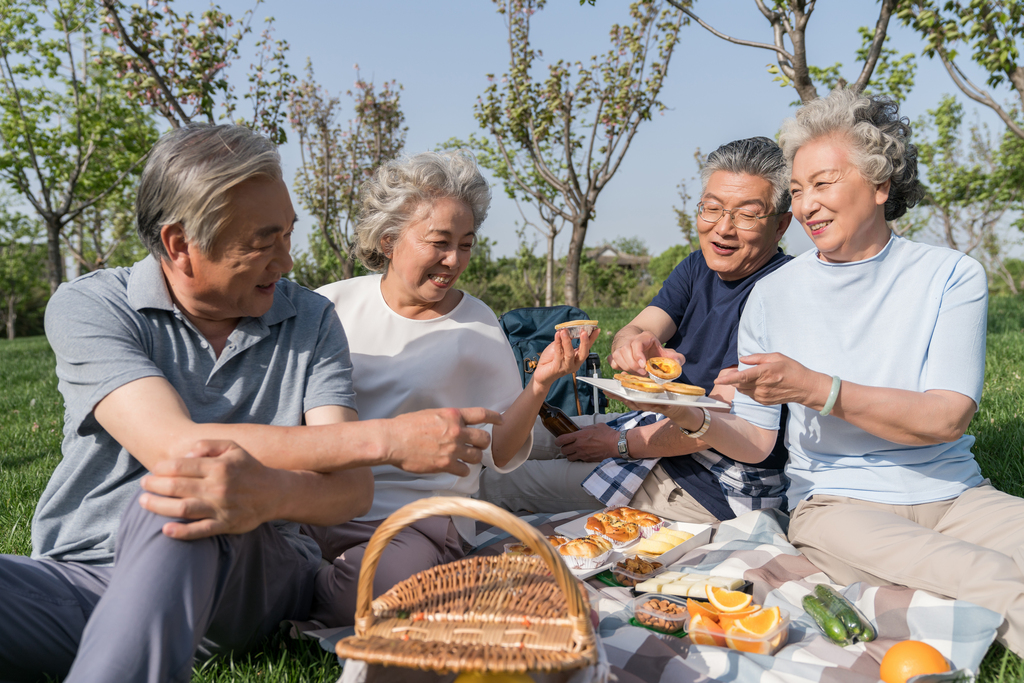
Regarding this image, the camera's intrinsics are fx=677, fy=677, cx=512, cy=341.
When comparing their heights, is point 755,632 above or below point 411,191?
below

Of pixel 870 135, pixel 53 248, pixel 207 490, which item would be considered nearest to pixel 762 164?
pixel 870 135

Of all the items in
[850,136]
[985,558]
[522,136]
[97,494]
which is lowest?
[985,558]

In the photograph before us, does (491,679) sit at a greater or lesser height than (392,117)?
lesser

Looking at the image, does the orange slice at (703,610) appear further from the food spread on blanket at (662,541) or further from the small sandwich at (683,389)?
the small sandwich at (683,389)

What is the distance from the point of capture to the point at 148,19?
8.88m

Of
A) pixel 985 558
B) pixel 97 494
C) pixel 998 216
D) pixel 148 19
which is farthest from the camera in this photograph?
pixel 998 216

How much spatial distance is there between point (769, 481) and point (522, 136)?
1281cm

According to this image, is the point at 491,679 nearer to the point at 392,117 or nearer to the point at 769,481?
the point at 769,481

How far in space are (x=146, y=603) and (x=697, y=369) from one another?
116 inches

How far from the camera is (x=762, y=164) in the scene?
3.50 metres

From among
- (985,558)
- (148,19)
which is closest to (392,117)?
(148,19)

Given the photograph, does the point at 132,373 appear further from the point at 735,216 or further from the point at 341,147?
the point at 341,147

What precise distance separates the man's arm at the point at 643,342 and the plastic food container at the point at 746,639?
118 centimetres

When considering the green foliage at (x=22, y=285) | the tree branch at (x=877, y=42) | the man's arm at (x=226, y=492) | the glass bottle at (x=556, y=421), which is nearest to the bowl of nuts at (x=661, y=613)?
the man's arm at (x=226, y=492)
